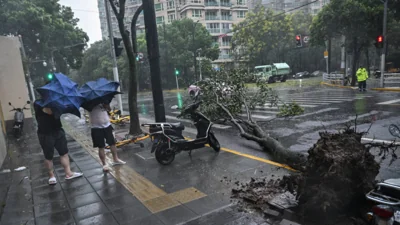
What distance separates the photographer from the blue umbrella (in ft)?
16.4

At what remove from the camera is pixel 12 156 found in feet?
26.4

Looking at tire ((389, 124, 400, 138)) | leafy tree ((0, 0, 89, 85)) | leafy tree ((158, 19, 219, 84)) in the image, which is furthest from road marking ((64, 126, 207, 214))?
leafy tree ((158, 19, 219, 84))

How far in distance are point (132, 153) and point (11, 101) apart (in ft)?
24.6

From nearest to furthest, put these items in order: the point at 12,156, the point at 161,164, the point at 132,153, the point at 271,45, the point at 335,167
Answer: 1. the point at 335,167
2. the point at 161,164
3. the point at 132,153
4. the point at 12,156
5. the point at 271,45

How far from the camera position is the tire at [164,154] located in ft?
20.1

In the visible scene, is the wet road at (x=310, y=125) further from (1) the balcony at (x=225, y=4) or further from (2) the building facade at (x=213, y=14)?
(1) the balcony at (x=225, y=4)

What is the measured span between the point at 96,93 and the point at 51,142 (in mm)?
1274

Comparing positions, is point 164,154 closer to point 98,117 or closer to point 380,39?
point 98,117

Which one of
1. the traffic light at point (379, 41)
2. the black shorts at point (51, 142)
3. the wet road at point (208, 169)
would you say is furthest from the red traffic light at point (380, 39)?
the black shorts at point (51, 142)

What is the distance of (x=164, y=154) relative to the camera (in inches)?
242

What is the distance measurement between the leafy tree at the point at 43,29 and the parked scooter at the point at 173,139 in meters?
19.5

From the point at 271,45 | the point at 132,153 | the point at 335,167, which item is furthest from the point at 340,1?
the point at 271,45

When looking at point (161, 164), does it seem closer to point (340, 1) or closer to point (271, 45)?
point (340, 1)

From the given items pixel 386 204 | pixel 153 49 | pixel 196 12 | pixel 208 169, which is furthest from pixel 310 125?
pixel 196 12
